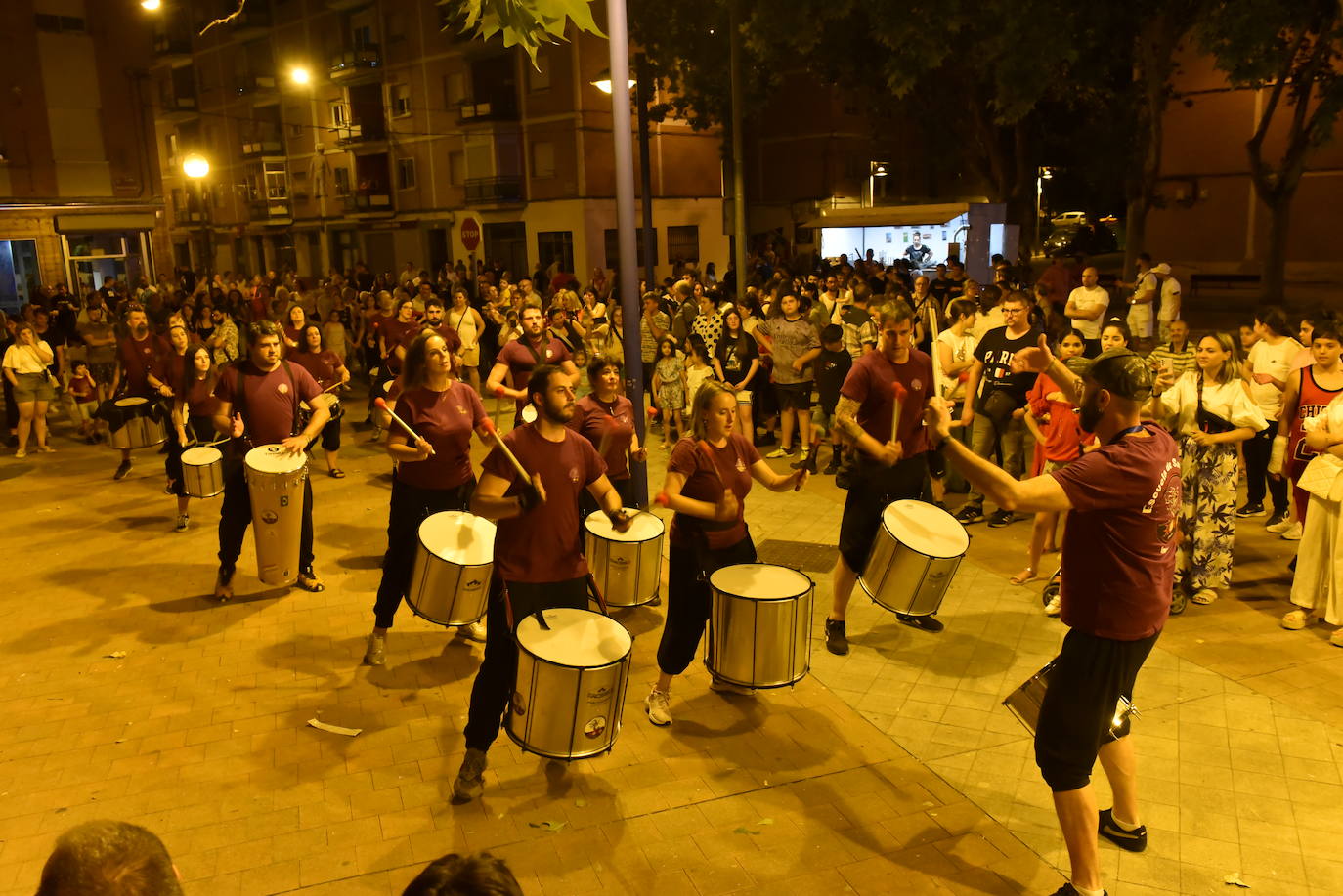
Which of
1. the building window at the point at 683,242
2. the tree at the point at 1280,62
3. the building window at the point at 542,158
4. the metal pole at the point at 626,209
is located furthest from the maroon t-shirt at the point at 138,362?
the building window at the point at 683,242

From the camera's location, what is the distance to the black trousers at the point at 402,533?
6.10 m

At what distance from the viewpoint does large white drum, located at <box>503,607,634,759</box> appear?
13.7 feet

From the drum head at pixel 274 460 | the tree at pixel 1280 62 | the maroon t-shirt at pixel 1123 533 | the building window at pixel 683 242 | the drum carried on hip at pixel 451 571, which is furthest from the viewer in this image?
the building window at pixel 683 242

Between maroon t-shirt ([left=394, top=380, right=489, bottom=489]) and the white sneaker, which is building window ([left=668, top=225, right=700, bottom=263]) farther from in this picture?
the white sneaker

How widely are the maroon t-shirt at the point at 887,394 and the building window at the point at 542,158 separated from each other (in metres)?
32.4

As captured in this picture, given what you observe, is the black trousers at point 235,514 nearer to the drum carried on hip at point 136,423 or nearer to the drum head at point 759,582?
the drum head at point 759,582

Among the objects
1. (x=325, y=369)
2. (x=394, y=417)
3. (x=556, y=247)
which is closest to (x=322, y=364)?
(x=325, y=369)

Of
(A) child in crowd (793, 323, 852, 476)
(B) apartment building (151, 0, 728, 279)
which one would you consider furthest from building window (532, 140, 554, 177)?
(A) child in crowd (793, 323, 852, 476)

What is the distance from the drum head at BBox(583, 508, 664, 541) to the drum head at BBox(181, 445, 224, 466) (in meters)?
3.67

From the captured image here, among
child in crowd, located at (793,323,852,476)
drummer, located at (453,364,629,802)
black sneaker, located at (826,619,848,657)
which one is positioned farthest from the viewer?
child in crowd, located at (793,323,852,476)

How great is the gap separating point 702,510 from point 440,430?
1.98 m

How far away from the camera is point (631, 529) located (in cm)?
625

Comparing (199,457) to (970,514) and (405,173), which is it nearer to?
(970,514)

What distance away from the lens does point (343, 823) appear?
4637 mm
